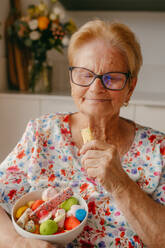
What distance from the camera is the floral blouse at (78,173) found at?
924 millimetres

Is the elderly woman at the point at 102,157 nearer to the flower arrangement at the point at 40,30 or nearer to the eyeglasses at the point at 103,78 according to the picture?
the eyeglasses at the point at 103,78

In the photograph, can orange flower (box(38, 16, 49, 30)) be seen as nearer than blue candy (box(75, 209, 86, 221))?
No

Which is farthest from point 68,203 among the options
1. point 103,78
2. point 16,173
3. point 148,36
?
→ point 148,36

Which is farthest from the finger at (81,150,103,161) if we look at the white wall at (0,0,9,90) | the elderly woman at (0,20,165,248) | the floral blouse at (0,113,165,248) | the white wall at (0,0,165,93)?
the white wall at (0,0,165,93)

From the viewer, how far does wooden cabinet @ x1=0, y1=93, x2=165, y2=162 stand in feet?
6.49

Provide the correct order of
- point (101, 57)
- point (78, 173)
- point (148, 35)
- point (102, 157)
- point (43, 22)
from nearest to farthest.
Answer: point (102, 157) → point (101, 57) → point (78, 173) → point (43, 22) → point (148, 35)

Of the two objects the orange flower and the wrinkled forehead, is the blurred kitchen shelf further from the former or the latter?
the wrinkled forehead

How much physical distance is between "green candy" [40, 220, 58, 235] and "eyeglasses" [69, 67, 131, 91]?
50 cm

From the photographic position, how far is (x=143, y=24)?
7.82ft

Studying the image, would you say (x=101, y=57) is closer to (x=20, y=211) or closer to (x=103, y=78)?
(x=103, y=78)

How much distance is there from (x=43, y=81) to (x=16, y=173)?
1331 mm

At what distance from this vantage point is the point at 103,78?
934mm

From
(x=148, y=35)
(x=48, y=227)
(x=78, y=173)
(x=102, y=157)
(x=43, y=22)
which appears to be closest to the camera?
(x=48, y=227)

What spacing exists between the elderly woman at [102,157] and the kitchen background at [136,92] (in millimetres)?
893
